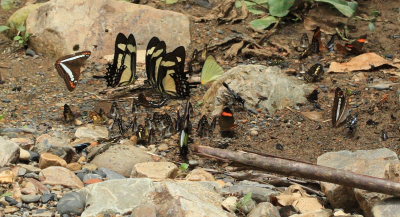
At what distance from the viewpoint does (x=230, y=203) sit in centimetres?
479

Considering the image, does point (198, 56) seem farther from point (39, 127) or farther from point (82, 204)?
point (82, 204)

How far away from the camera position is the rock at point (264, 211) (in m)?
4.50

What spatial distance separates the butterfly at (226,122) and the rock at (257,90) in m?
0.38

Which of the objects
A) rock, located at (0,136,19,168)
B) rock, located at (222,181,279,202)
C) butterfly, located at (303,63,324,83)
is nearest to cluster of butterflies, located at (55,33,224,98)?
butterfly, located at (303,63,324,83)

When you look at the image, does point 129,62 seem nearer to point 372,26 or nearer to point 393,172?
point 372,26

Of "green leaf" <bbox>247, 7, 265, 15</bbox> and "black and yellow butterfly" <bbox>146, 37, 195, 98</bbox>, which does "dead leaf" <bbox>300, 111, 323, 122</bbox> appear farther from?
"green leaf" <bbox>247, 7, 265, 15</bbox>

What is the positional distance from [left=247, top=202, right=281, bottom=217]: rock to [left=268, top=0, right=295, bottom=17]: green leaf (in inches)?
214

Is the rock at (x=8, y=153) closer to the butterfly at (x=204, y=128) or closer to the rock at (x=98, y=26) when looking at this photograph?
the butterfly at (x=204, y=128)

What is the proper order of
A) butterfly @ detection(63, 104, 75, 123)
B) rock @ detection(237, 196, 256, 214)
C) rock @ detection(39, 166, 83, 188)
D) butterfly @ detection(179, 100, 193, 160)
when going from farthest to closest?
butterfly @ detection(63, 104, 75, 123) → butterfly @ detection(179, 100, 193, 160) → rock @ detection(39, 166, 83, 188) → rock @ detection(237, 196, 256, 214)

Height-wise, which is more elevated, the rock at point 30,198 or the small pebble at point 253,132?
the rock at point 30,198

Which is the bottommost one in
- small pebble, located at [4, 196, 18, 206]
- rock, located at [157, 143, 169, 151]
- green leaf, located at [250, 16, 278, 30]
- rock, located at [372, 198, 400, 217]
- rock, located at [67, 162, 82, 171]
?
rock, located at [157, 143, 169, 151]

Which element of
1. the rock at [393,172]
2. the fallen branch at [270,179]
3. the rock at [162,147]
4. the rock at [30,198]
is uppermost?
the rock at [393,172]


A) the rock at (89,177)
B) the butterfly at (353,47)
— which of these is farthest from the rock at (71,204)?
the butterfly at (353,47)

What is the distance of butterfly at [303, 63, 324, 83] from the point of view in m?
8.08
